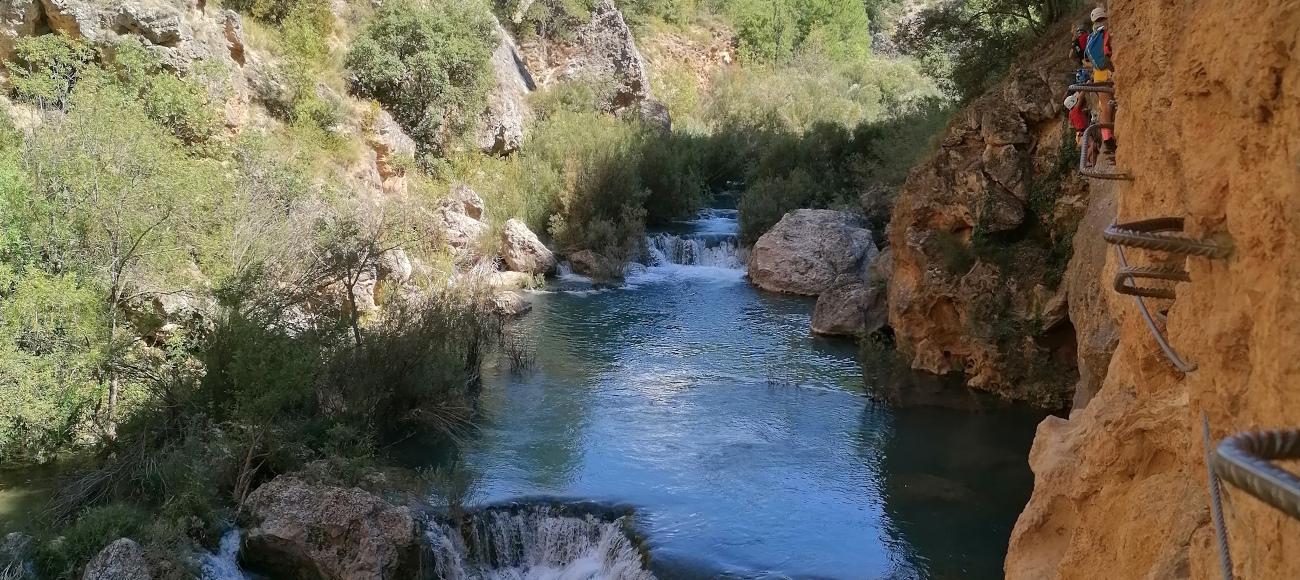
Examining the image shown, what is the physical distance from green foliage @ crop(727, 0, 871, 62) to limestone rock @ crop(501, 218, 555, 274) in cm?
2763

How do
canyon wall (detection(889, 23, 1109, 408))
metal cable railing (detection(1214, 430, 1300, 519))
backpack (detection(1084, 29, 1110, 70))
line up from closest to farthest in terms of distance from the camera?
metal cable railing (detection(1214, 430, 1300, 519))
backpack (detection(1084, 29, 1110, 70))
canyon wall (detection(889, 23, 1109, 408))

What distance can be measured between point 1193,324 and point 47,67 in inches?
658

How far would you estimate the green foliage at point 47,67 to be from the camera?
14.0 m

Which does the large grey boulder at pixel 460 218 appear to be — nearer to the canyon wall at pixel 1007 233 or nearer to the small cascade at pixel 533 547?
the canyon wall at pixel 1007 233

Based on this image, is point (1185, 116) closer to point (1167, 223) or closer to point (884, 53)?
point (1167, 223)

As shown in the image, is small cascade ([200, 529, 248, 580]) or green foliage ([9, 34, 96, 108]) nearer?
small cascade ([200, 529, 248, 580])

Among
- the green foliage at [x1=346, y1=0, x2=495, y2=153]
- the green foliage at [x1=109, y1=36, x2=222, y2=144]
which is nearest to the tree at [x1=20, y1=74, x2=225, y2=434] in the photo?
the green foliage at [x1=109, y1=36, x2=222, y2=144]

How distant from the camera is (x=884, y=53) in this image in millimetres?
55875

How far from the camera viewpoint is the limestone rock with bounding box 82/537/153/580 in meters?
7.69

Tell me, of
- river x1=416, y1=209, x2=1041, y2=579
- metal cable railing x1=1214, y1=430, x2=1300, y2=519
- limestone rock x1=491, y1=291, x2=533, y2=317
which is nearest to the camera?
metal cable railing x1=1214, y1=430, x2=1300, y2=519

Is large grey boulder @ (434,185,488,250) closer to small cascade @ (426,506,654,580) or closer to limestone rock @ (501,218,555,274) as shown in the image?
limestone rock @ (501,218,555,274)

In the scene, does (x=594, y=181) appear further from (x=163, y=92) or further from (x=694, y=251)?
(x=163, y=92)

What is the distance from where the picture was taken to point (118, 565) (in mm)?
7758

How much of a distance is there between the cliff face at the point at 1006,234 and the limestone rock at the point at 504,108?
14140 millimetres
